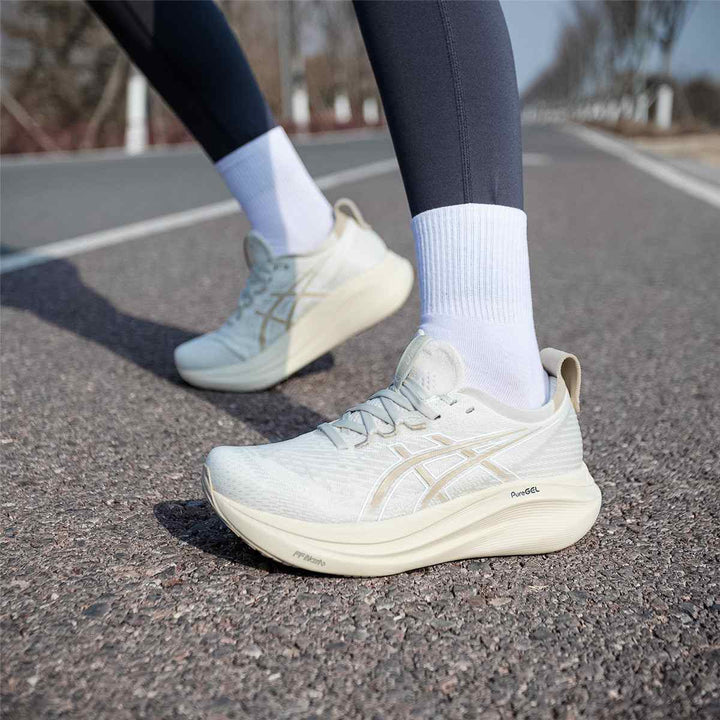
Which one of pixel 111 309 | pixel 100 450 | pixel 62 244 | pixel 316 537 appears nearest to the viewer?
pixel 316 537

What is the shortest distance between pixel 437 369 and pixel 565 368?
0.54 feet

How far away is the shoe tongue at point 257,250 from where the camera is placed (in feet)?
5.41

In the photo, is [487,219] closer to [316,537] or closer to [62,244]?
[316,537]

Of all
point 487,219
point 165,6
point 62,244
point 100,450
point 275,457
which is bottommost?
point 62,244

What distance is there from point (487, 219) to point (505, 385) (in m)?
0.19

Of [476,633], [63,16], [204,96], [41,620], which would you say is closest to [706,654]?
[476,633]

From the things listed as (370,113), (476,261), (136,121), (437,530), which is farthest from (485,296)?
(370,113)

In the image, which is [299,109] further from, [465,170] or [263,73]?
[465,170]

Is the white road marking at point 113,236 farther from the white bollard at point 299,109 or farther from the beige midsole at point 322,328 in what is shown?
the white bollard at point 299,109

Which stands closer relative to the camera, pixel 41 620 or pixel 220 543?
pixel 41 620

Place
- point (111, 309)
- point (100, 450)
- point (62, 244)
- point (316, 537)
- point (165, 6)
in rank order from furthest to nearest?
→ point (62, 244), point (111, 309), point (165, 6), point (100, 450), point (316, 537)

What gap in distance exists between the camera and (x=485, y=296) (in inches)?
42.4

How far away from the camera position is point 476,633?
2.85 ft

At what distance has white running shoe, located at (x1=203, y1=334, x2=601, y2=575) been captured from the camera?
97cm
